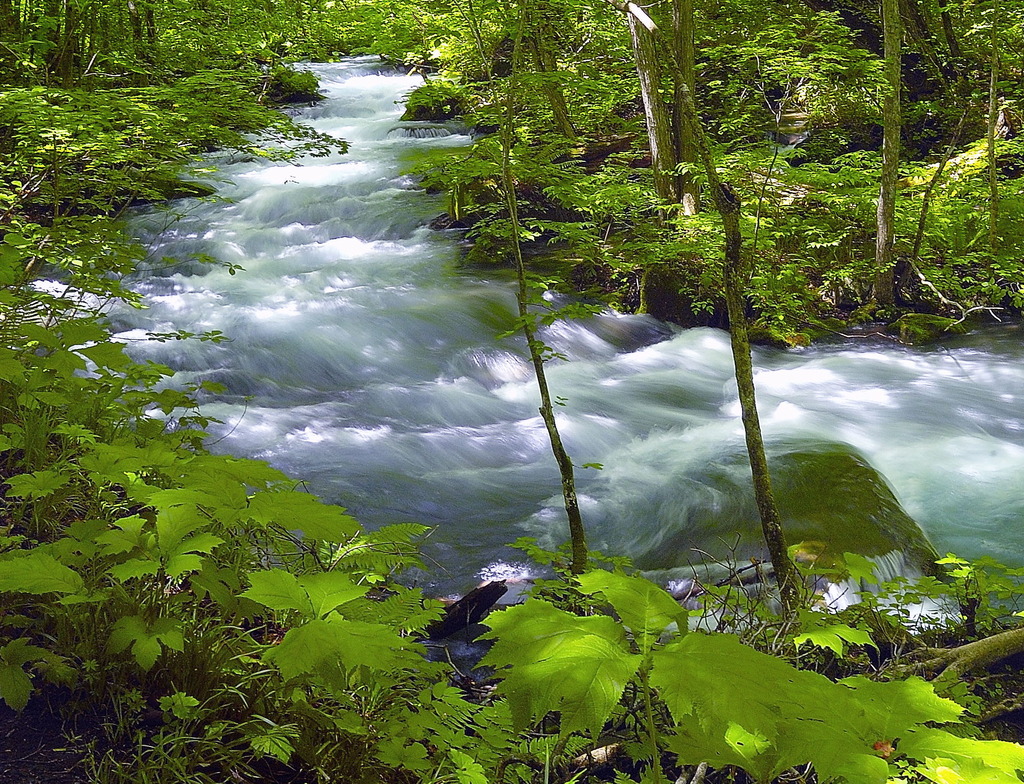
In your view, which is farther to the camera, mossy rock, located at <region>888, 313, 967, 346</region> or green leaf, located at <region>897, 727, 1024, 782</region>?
mossy rock, located at <region>888, 313, 967, 346</region>

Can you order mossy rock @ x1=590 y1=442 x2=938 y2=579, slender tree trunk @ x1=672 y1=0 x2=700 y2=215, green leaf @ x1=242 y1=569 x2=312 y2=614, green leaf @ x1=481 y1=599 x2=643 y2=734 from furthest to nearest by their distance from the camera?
slender tree trunk @ x1=672 y1=0 x2=700 y2=215
mossy rock @ x1=590 y1=442 x2=938 y2=579
green leaf @ x1=242 y1=569 x2=312 y2=614
green leaf @ x1=481 y1=599 x2=643 y2=734

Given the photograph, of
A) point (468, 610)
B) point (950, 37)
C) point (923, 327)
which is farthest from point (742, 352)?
point (950, 37)

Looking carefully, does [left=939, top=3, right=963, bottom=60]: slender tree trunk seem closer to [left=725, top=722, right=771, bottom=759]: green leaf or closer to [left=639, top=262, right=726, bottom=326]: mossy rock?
[left=639, top=262, right=726, bottom=326]: mossy rock

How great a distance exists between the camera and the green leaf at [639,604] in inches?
50.8

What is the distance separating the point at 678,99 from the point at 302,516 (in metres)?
7.83

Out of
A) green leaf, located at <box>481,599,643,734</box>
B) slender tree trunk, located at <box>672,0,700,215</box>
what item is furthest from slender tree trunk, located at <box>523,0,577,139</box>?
green leaf, located at <box>481,599,643,734</box>

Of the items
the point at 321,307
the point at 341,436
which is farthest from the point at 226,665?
the point at 321,307

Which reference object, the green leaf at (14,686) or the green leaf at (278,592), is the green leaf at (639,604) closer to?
the green leaf at (278,592)

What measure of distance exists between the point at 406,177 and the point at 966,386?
8.62m

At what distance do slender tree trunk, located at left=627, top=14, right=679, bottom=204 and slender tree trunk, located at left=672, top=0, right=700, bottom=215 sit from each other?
10cm

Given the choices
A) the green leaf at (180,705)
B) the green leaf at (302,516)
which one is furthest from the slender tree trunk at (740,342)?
the green leaf at (180,705)

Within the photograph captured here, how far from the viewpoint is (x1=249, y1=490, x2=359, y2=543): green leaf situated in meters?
1.63

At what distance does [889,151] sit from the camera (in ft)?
25.4

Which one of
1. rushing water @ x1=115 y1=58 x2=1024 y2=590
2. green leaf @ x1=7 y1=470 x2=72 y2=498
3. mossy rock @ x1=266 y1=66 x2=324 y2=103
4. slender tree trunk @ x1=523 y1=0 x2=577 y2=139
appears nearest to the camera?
green leaf @ x1=7 y1=470 x2=72 y2=498
